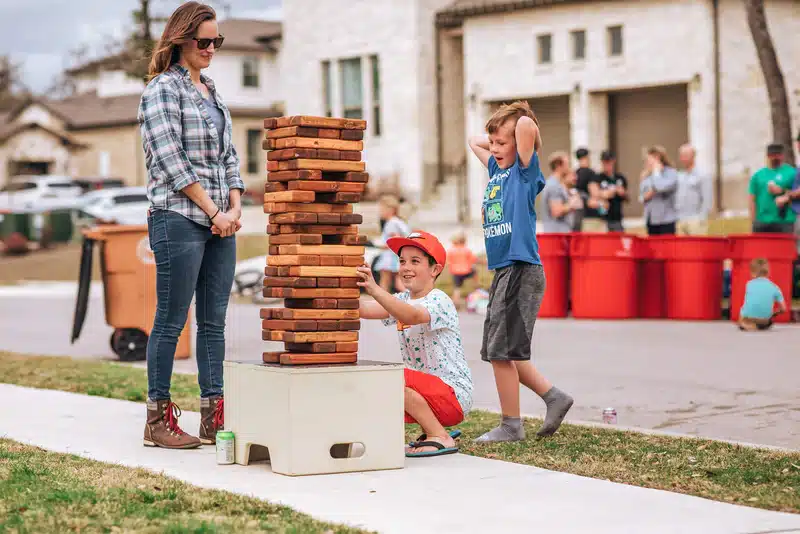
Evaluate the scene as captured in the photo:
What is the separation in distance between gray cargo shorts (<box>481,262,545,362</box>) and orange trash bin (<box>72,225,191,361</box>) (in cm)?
622

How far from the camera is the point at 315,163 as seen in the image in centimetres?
664

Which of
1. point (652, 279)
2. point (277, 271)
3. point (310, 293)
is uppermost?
point (277, 271)

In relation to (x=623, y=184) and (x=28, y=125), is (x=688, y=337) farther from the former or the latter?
(x=28, y=125)

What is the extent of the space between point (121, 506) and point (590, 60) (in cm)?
3046

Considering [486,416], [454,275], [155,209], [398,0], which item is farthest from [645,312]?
[398,0]

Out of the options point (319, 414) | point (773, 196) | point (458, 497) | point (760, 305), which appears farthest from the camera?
point (773, 196)

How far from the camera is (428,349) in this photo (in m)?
7.38

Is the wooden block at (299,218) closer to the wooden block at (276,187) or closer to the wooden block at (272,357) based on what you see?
the wooden block at (276,187)

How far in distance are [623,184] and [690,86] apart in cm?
1435

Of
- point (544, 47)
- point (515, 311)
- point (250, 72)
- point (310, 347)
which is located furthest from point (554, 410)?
point (250, 72)

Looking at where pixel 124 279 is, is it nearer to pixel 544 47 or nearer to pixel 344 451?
pixel 344 451

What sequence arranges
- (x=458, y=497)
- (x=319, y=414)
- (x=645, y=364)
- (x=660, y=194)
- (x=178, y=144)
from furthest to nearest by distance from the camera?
(x=660, y=194), (x=645, y=364), (x=178, y=144), (x=319, y=414), (x=458, y=497)

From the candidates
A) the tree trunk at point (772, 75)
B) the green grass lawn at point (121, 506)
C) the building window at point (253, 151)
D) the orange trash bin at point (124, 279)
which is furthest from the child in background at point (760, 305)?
the building window at point (253, 151)

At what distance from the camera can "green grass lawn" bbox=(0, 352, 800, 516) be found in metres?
6.05
